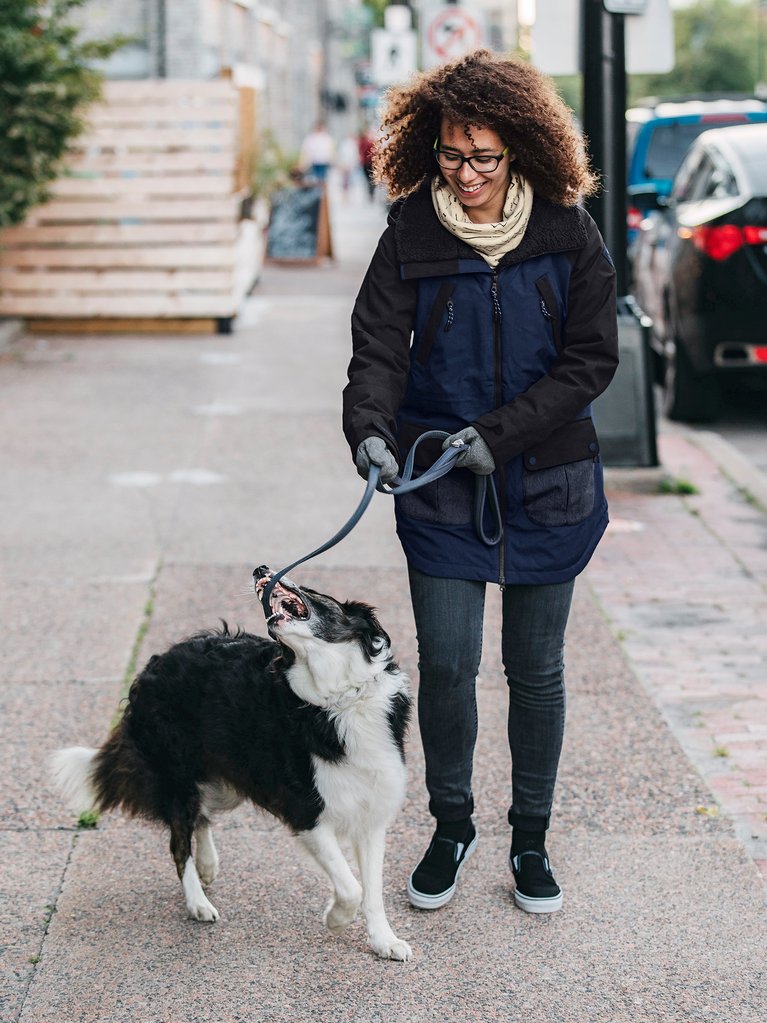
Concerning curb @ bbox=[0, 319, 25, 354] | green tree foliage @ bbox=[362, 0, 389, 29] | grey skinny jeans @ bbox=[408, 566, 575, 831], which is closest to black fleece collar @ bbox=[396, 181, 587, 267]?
grey skinny jeans @ bbox=[408, 566, 575, 831]

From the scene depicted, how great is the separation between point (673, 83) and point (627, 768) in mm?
60093

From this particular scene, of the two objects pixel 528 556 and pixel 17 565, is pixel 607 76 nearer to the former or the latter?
→ pixel 17 565

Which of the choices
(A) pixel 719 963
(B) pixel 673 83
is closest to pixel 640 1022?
(A) pixel 719 963

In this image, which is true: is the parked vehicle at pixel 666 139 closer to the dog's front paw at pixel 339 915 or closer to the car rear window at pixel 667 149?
the car rear window at pixel 667 149

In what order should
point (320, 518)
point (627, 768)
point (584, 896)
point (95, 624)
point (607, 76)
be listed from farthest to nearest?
1. point (607, 76)
2. point (320, 518)
3. point (95, 624)
4. point (627, 768)
5. point (584, 896)

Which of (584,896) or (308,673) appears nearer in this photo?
(308,673)

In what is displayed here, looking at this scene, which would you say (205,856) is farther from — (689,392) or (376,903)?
(689,392)

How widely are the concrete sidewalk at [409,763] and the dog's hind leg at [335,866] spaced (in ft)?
0.53

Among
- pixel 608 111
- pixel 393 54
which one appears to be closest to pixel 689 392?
pixel 608 111

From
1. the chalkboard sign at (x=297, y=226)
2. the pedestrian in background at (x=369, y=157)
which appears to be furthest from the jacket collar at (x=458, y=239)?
the chalkboard sign at (x=297, y=226)

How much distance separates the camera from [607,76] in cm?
834

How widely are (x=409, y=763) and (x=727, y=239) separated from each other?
567 centimetres

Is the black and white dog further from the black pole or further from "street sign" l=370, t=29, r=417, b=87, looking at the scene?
"street sign" l=370, t=29, r=417, b=87

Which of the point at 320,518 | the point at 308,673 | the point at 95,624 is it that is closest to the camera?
the point at 308,673
